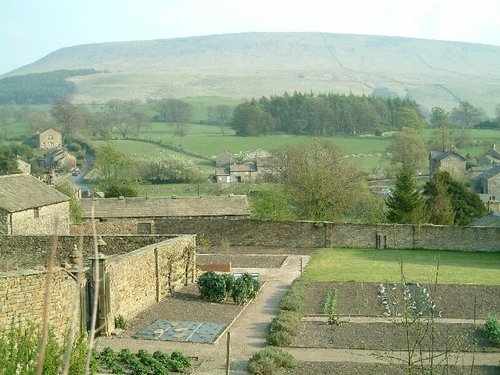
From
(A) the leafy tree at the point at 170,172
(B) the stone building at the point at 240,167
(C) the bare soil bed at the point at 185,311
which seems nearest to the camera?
(C) the bare soil bed at the point at 185,311

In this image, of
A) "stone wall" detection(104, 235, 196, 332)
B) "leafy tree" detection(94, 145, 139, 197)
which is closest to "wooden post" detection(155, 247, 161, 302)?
"stone wall" detection(104, 235, 196, 332)

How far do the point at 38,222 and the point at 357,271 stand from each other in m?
14.3

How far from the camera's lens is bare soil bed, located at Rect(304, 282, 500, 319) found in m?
21.2

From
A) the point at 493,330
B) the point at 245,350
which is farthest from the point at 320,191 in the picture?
the point at 245,350

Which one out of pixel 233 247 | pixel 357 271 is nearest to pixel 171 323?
pixel 357 271

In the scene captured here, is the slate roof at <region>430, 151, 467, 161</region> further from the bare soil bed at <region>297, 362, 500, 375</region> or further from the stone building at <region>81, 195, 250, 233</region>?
the bare soil bed at <region>297, 362, 500, 375</region>

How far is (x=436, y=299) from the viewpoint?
22188mm

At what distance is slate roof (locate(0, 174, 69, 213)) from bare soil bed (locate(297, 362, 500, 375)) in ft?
61.1

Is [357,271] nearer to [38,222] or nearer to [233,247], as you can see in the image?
[233,247]

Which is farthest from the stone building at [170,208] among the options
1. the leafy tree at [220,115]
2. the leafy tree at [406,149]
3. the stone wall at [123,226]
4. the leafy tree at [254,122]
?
the leafy tree at [220,115]

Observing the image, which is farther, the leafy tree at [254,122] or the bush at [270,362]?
the leafy tree at [254,122]

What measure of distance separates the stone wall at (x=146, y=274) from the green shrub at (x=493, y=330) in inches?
372

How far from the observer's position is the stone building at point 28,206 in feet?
99.9

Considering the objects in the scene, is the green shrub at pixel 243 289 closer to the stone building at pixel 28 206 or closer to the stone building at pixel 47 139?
the stone building at pixel 28 206
